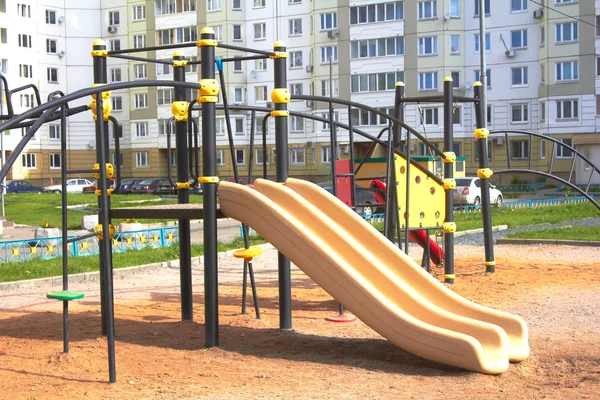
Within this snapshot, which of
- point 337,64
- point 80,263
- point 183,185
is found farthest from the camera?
point 337,64

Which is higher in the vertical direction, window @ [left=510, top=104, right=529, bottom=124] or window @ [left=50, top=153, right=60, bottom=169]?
window @ [left=510, top=104, right=529, bottom=124]

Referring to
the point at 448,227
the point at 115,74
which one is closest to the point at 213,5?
the point at 115,74

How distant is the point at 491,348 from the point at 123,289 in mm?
6845

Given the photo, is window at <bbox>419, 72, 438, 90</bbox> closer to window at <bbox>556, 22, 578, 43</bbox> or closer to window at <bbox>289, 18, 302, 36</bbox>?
window at <bbox>556, 22, 578, 43</bbox>

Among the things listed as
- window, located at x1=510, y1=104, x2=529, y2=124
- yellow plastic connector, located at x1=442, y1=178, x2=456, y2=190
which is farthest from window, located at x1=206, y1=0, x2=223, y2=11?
yellow plastic connector, located at x1=442, y1=178, x2=456, y2=190

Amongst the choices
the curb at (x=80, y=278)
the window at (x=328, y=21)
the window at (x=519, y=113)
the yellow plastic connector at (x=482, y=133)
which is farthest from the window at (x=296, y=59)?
the yellow plastic connector at (x=482, y=133)

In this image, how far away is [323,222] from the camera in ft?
24.5

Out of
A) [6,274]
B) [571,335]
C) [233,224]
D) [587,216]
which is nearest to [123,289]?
[6,274]

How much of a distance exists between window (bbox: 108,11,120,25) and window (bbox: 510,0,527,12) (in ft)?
103

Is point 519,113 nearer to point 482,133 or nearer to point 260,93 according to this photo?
point 260,93

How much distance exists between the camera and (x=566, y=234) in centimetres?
1833

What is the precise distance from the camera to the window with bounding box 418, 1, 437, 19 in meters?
52.8

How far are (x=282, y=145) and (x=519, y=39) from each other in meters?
46.1

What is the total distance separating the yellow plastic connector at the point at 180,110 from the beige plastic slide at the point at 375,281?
62.3 inches
